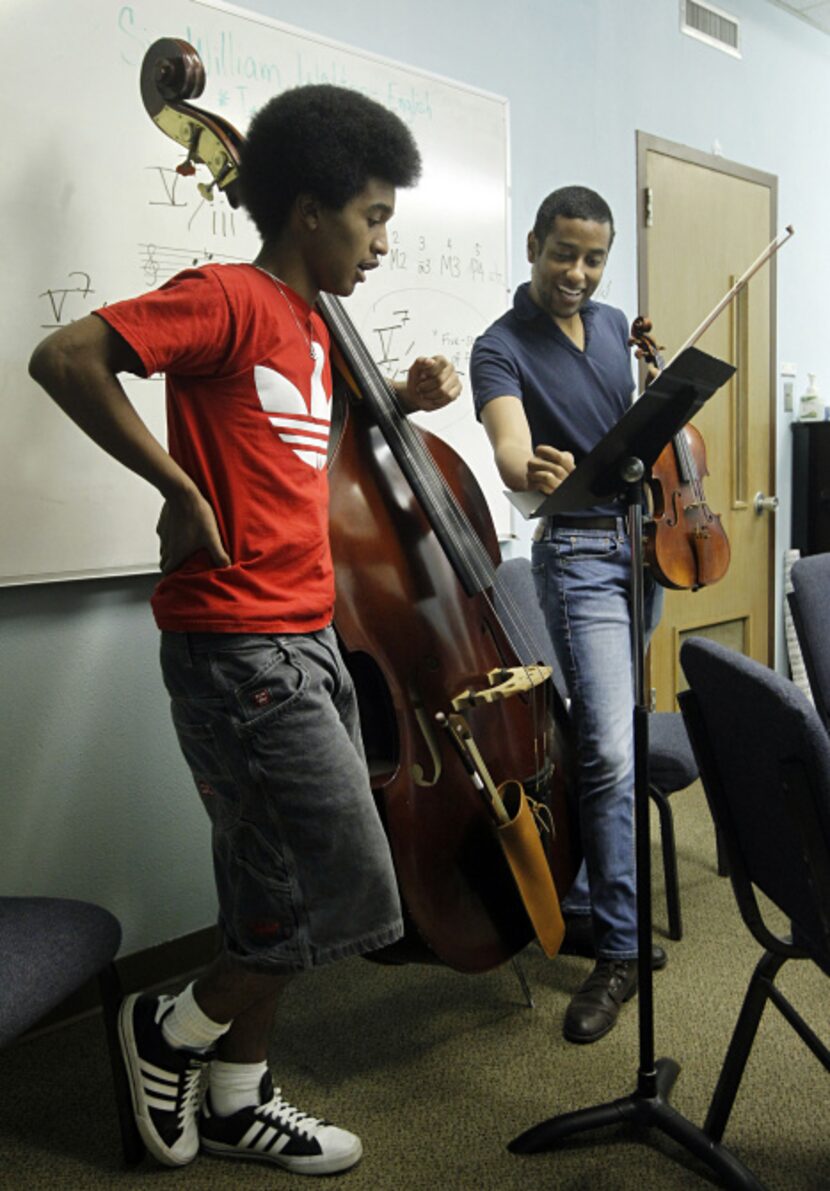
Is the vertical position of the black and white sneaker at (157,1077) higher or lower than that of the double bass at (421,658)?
lower

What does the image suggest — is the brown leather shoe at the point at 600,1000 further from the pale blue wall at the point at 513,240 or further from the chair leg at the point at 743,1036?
the pale blue wall at the point at 513,240

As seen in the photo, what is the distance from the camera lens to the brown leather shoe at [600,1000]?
72.7 inches

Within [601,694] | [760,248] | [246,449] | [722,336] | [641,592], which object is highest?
[760,248]

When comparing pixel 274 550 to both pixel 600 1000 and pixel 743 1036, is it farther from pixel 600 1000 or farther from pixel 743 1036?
pixel 600 1000

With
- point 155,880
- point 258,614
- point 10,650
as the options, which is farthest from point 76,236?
point 155,880

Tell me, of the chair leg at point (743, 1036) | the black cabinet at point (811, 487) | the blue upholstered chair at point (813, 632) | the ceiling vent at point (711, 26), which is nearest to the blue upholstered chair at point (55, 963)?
the chair leg at point (743, 1036)

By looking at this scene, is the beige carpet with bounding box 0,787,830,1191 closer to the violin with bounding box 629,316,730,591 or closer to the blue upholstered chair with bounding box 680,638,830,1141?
the blue upholstered chair with bounding box 680,638,830,1141

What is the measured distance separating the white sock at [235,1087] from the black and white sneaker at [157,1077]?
5 centimetres

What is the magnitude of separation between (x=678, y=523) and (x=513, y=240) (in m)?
1.19

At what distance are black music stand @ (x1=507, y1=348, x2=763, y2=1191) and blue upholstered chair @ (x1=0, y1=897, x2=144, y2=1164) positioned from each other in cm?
62

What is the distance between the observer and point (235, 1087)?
1.57 meters

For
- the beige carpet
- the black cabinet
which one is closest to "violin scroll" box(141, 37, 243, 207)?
the beige carpet

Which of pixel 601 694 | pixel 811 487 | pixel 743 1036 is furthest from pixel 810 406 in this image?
pixel 743 1036

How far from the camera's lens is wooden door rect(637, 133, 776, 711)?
3396 mm
